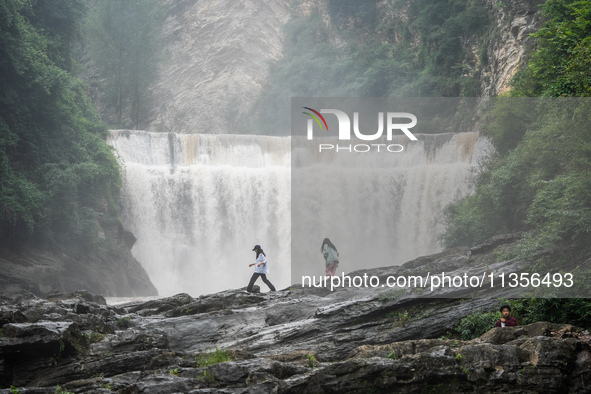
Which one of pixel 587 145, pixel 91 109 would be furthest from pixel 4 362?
pixel 91 109

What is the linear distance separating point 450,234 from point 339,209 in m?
8.93

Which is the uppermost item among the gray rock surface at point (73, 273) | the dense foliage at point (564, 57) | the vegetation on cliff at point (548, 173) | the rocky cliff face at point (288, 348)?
the dense foliage at point (564, 57)

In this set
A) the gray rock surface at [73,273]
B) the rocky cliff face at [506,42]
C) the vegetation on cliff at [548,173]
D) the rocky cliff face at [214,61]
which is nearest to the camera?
the vegetation on cliff at [548,173]

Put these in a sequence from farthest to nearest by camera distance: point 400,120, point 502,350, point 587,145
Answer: point 400,120
point 587,145
point 502,350

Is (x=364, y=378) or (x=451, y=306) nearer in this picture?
(x=364, y=378)

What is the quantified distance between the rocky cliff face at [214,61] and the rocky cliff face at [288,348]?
3826cm

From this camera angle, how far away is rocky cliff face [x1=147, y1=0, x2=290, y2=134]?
2153 inches

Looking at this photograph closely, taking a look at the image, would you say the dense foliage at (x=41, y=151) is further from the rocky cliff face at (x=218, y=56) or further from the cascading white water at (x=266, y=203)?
the rocky cliff face at (x=218, y=56)

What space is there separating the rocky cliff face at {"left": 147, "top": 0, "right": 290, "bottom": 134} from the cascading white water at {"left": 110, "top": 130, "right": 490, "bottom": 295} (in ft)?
58.6

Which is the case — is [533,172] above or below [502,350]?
above

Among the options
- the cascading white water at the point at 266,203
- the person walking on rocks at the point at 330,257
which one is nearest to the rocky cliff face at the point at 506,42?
the cascading white water at the point at 266,203

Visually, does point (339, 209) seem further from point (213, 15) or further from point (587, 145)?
point (213, 15)

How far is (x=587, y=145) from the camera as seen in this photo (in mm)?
17844

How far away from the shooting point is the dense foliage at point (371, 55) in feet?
132
